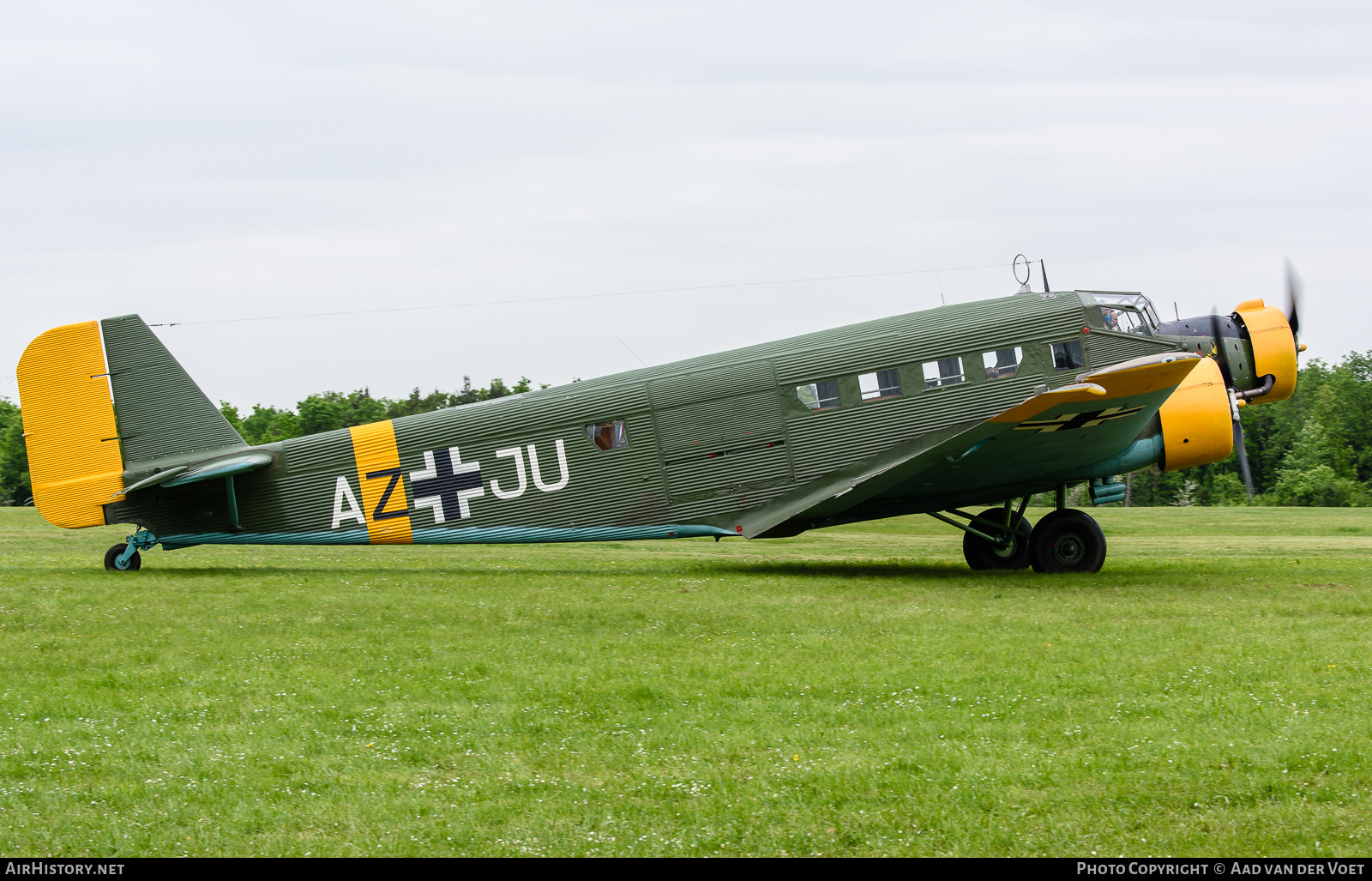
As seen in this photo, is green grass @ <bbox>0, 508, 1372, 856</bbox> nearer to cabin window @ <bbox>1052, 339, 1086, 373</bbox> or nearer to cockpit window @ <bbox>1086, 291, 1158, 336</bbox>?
cabin window @ <bbox>1052, 339, 1086, 373</bbox>

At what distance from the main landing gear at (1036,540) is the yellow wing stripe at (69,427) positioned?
1115cm

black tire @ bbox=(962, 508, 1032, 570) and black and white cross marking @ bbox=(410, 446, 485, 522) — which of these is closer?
black and white cross marking @ bbox=(410, 446, 485, 522)

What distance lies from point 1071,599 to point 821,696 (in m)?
5.32

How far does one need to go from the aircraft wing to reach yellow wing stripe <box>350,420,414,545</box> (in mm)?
4621

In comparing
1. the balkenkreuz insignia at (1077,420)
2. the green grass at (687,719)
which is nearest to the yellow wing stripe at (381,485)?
the green grass at (687,719)

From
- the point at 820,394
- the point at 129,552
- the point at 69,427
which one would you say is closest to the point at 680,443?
the point at 820,394

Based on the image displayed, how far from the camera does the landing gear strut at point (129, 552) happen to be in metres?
14.3

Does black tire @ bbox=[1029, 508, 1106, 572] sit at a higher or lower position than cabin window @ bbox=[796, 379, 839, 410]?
lower

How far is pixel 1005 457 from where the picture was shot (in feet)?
44.0

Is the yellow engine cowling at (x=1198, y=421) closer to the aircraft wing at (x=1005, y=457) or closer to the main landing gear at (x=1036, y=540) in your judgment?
the aircraft wing at (x=1005, y=457)

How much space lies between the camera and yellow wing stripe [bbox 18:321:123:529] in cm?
1410

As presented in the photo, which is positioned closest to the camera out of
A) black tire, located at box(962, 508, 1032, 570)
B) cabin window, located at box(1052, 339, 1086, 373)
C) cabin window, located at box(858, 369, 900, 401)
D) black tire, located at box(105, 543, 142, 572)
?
cabin window, located at box(1052, 339, 1086, 373)

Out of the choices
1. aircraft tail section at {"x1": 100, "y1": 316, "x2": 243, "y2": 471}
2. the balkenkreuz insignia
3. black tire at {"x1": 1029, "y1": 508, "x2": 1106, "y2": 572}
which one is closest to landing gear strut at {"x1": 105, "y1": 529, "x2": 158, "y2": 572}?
aircraft tail section at {"x1": 100, "y1": 316, "x2": 243, "y2": 471}

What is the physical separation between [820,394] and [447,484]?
16.9 ft
